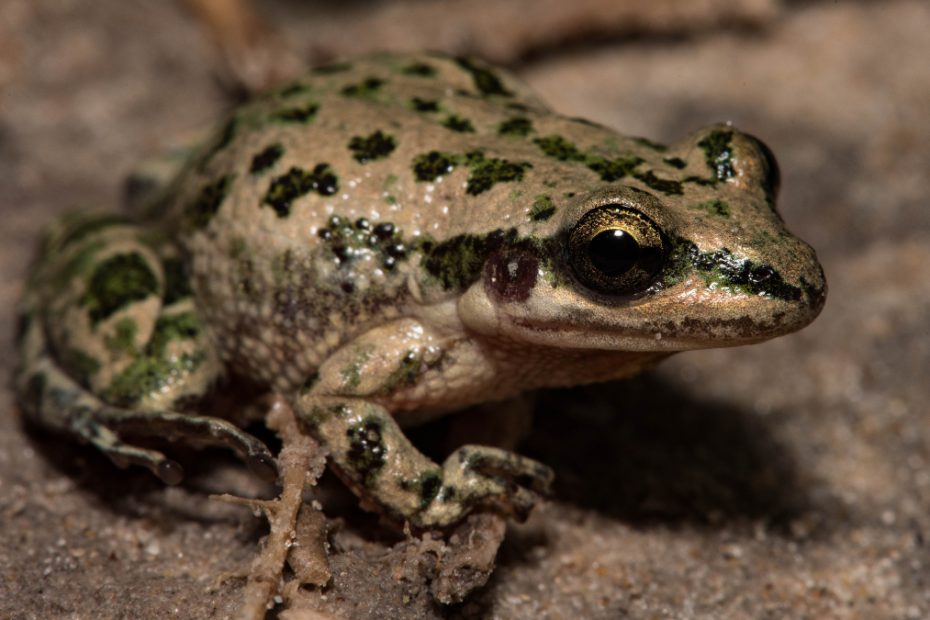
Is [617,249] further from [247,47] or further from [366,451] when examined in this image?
[247,47]

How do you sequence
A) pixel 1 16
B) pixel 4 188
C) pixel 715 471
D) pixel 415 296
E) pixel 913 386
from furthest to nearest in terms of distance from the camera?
pixel 1 16 → pixel 4 188 → pixel 913 386 → pixel 715 471 → pixel 415 296

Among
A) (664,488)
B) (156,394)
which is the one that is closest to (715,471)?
(664,488)

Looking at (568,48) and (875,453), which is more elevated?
(568,48)

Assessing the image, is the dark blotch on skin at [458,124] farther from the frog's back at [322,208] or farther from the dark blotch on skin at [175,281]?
the dark blotch on skin at [175,281]

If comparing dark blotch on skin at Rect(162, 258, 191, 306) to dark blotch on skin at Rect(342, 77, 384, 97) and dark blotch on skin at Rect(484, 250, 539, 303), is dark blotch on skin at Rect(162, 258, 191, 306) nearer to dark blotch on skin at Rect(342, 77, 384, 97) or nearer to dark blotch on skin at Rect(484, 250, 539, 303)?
dark blotch on skin at Rect(342, 77, 384, 97)

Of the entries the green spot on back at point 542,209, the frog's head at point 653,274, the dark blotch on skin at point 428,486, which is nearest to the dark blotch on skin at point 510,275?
the frog's head at point 653,274

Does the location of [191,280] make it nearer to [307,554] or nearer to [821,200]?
[307,554]
